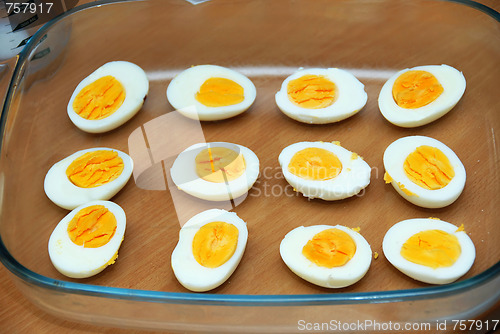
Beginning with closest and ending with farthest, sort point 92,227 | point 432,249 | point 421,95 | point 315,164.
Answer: point 432,249 < point 92,227 < point 315,164 < point 421,95

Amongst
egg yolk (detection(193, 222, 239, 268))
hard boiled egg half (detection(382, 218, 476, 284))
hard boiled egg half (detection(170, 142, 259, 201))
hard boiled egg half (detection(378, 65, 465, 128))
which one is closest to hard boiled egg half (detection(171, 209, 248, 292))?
egg yolk (detection(193, 222, 239, 268))

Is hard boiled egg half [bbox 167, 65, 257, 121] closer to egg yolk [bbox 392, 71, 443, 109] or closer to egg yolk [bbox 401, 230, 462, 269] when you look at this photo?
egg yolk [bbox 392, 71, 443, 109]

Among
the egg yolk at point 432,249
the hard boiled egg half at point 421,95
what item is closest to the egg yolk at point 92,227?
the egg yolk at point 432,249

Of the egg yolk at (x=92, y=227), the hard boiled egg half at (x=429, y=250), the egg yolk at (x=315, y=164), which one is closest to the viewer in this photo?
the hard boiled egg half at (x=429, y=250)

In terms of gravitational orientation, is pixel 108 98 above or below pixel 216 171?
above

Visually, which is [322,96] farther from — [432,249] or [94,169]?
[94,169]

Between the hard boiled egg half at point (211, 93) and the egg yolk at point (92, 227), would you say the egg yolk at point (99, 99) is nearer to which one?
the hard boiled egg half at point (211, 93)

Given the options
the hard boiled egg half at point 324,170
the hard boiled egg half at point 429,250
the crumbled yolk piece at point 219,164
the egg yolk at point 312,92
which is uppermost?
the egg yolk at point 312,92

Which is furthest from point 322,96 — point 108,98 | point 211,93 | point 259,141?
point 108,98
